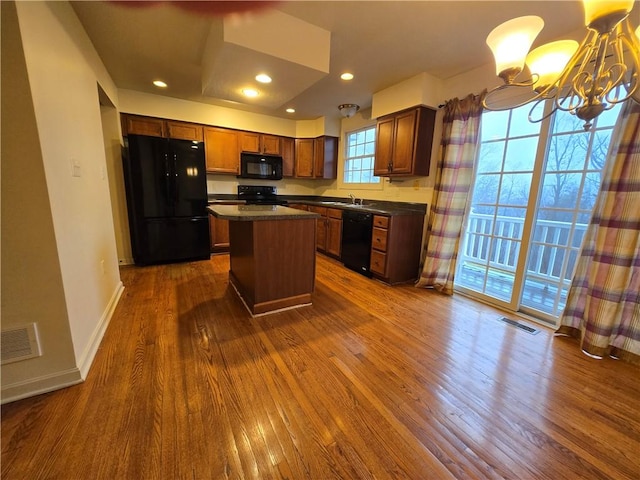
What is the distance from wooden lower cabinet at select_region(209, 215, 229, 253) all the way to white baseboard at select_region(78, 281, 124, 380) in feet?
6.03

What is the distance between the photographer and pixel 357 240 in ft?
11.6

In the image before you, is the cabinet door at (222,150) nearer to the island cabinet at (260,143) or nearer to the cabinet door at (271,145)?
the island cabinet at (260,143)

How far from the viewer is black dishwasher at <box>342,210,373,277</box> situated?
3.37 metres

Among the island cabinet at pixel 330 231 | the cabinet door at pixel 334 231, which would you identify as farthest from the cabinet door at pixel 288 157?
the cabinet door at pixel 334 231

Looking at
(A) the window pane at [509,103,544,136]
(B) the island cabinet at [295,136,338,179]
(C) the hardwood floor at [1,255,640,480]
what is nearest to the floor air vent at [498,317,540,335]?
(C) the hardwood floor at [1,255,640,480]

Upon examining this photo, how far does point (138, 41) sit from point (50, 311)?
242 centimetres

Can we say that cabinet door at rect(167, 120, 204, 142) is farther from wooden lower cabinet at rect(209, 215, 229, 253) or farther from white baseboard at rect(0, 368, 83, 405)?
white baseboard at rect(0, 368, 83, 405)

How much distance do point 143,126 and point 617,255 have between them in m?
5.31

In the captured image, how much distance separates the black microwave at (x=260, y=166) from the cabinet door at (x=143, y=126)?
122 centimetres

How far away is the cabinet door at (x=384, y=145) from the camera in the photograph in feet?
10.8


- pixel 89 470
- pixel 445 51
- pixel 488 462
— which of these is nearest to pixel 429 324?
pixel 488 462

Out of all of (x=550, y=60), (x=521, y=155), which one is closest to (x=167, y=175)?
(x=550, y=60)

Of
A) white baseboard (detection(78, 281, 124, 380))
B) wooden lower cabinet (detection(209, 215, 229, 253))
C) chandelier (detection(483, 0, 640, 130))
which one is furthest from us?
wooden lower cabinet (detection(209, 215, 229, 253))

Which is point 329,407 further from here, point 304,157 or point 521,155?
point 304,157
